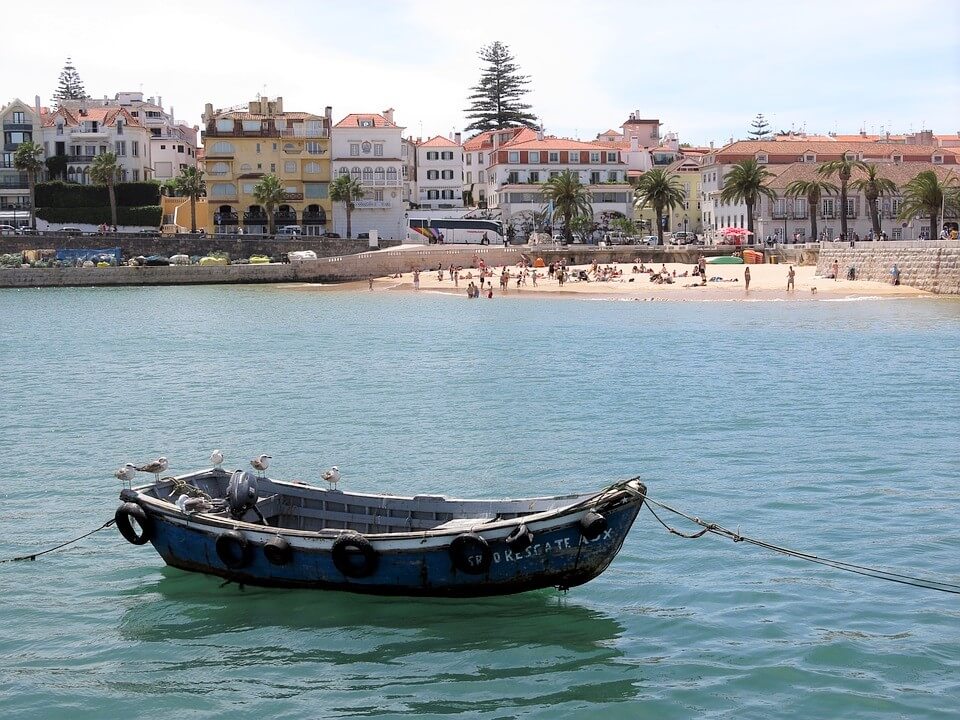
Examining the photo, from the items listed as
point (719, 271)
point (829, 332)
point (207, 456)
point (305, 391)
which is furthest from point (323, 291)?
point (207, 456)

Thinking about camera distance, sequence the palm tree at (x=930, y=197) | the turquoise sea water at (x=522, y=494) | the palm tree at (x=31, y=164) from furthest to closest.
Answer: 1. the palm tree at (x=31, y=164)
2. the palm tree at (x=930, y=197)
3. the turquoise sea water at (x=522, y=494)

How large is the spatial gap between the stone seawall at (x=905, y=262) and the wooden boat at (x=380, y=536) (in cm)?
5937

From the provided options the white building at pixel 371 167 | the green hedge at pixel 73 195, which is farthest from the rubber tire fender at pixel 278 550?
the green hedge at pixel 73 195

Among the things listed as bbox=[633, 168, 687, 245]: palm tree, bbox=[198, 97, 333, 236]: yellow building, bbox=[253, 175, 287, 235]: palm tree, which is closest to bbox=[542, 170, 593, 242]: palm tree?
bbox=[633, 168, 687, 245]: palm tree

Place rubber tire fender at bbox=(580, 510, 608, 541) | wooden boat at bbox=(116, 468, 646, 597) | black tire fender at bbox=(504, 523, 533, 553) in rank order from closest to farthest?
rubber tire fender at bbox=(580, 510, 608, 541)
black tire fender at bbox=(504, 523, 533, 553)
wooden boat at bbox=(116, 468, 646, 597)

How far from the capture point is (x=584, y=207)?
4151 inches

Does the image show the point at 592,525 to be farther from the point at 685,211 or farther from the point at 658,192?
the point at 685,211

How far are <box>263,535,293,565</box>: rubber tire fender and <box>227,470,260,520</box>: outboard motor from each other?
4.76 feet

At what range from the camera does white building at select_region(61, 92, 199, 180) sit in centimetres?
12619

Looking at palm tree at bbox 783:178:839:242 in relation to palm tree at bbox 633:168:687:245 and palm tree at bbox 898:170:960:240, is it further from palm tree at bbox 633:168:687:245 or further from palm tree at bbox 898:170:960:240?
palm tree at bbox 633:168:687:245

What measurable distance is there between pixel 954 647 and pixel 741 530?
5.28 metres

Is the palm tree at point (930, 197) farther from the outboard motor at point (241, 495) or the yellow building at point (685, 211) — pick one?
the outboard motor at point (241, 495)

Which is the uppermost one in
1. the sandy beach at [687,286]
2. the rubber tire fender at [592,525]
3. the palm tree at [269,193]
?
the palm tree at [269,193]

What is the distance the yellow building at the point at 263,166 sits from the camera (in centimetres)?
11150
